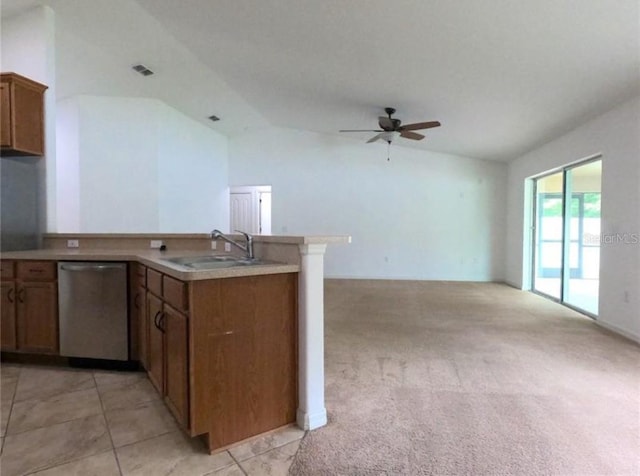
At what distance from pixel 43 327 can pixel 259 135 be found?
5.94 meters

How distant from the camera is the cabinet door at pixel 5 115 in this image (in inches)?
120

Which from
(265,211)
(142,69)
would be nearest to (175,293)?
(142,69)

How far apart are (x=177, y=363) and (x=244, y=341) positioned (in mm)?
361

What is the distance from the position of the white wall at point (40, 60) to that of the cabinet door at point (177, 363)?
2.49 meters

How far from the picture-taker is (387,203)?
7.57 m

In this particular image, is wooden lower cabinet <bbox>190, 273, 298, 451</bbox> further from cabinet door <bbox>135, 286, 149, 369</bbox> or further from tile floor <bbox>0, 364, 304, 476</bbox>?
cabinet door <bbox>135, 286, 149, 369</bbox>

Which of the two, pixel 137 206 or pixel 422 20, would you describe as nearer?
pixel 422 20

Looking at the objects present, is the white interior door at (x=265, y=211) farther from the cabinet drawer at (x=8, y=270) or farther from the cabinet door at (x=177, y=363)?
the cabinet door at (x=177, y=363)

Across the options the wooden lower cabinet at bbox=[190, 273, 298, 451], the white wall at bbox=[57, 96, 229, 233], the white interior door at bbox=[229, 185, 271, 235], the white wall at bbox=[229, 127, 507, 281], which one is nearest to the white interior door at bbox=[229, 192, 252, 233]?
the white interior door at bbox=[229, 185, 271, 235]

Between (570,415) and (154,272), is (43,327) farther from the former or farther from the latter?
(570,415)

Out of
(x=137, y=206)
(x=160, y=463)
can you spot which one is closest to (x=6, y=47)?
(x=137, y=206)

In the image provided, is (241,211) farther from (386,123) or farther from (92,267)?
(92,267)

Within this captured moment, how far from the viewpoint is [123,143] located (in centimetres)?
581

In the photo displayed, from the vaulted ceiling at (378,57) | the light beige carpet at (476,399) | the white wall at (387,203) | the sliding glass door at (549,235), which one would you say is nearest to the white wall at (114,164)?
the vaulted ceiling at (378,57)
